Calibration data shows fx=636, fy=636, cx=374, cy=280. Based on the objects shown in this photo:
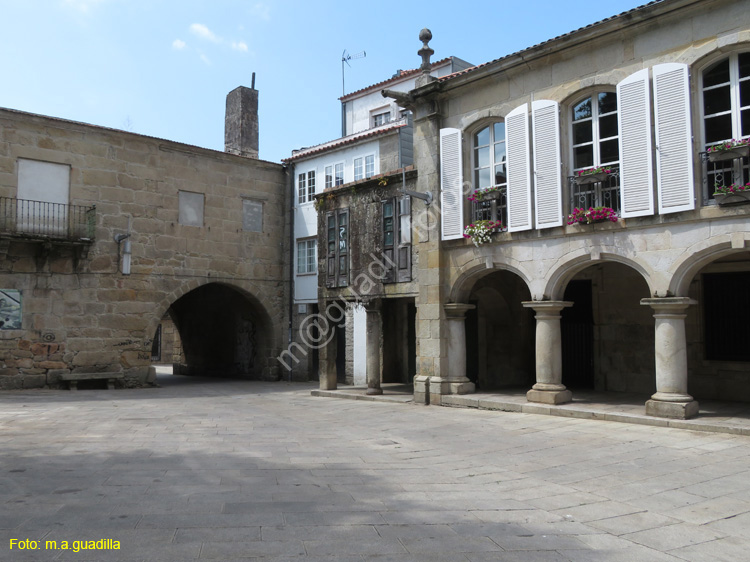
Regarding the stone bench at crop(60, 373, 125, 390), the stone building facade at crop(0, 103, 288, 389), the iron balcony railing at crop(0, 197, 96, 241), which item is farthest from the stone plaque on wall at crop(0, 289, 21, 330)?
the stone bench at crop(60, 373, 125, 390)

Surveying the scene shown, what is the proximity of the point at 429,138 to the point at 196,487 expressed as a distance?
9288 millimetres

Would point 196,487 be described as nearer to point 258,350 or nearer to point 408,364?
point 408,364

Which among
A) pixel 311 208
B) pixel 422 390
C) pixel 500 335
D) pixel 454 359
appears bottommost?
pixel 422 390

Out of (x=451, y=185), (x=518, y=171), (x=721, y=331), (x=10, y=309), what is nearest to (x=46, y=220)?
(x=10, y=309)

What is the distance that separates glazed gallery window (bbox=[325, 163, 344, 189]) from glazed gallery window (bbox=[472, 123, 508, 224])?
24.6 feet

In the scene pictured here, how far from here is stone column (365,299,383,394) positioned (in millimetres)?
14070

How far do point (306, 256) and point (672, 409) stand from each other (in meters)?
13.6

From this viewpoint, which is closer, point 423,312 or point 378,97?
point 423,312

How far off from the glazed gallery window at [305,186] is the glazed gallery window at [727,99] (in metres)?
13.2

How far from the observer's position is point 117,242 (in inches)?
693

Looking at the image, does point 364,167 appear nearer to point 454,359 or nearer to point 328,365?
point 328,365

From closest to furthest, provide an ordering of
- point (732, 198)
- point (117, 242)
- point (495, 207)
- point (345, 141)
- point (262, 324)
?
point (732, 198), point (495, 207), point (117, 242), point (345, 141), point (262, 324)

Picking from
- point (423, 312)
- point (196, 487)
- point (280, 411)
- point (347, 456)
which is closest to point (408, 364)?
point (423, 312)

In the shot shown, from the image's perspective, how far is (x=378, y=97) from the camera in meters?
25.4
